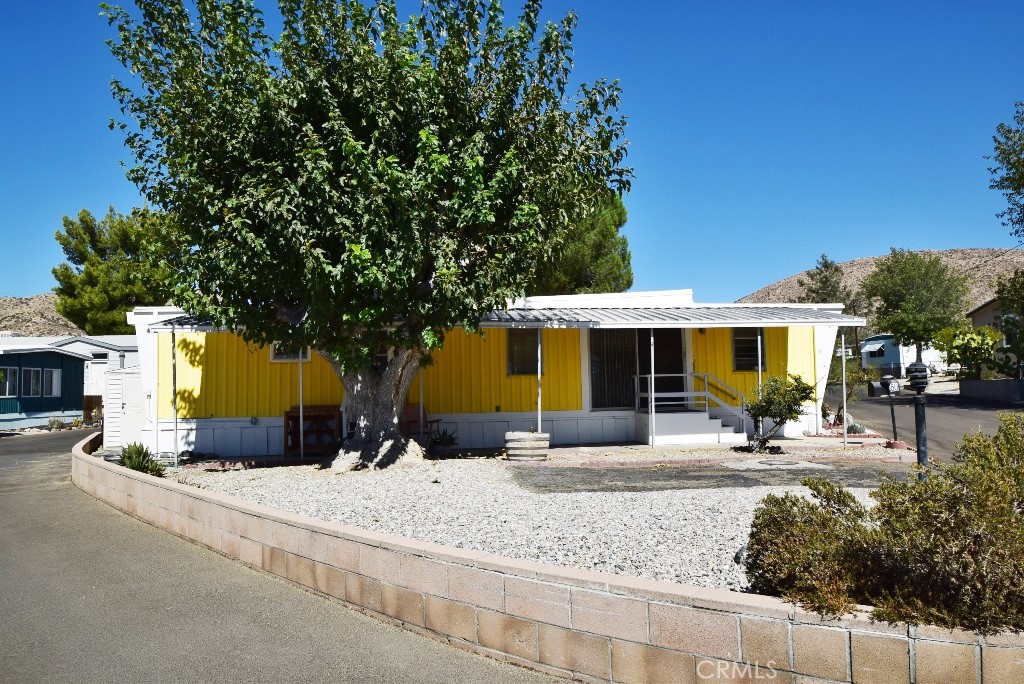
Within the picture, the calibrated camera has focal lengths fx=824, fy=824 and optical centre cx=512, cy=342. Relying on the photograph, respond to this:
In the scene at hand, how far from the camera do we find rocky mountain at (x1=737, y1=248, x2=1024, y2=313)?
95.7 m

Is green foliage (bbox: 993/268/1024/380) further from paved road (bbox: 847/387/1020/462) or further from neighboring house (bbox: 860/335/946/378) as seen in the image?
neighboring house (bbox: 860/335/946/378)

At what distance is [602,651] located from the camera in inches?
170

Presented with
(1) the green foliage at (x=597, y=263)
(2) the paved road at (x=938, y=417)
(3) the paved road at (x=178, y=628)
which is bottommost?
(3) the paved road at (x=178, y=628)

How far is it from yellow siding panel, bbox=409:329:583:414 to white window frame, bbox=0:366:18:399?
17.7 m

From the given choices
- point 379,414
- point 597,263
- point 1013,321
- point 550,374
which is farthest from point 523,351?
point 1013,321

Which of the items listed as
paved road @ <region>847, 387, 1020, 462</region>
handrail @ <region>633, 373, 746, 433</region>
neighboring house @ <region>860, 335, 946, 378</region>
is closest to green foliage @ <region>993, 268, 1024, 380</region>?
paved road @ <region>847, 387, 1020, 462</region>

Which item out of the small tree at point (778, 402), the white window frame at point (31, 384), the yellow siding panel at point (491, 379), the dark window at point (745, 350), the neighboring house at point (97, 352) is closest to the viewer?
the small tree at point (778, 402)

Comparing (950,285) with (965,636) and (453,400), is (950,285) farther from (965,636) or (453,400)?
(965,636)

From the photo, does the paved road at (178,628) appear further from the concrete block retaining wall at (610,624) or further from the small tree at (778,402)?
the small tree at (778,402)

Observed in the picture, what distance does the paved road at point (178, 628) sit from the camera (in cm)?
463

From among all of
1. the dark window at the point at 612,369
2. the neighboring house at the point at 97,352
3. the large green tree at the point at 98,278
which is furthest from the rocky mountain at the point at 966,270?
the dark window at the point at 612,369

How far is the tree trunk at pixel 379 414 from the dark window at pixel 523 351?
3652mm

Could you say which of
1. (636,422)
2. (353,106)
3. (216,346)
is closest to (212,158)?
(353,106)

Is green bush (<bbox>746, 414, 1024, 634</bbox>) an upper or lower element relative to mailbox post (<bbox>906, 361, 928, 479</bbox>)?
lower
